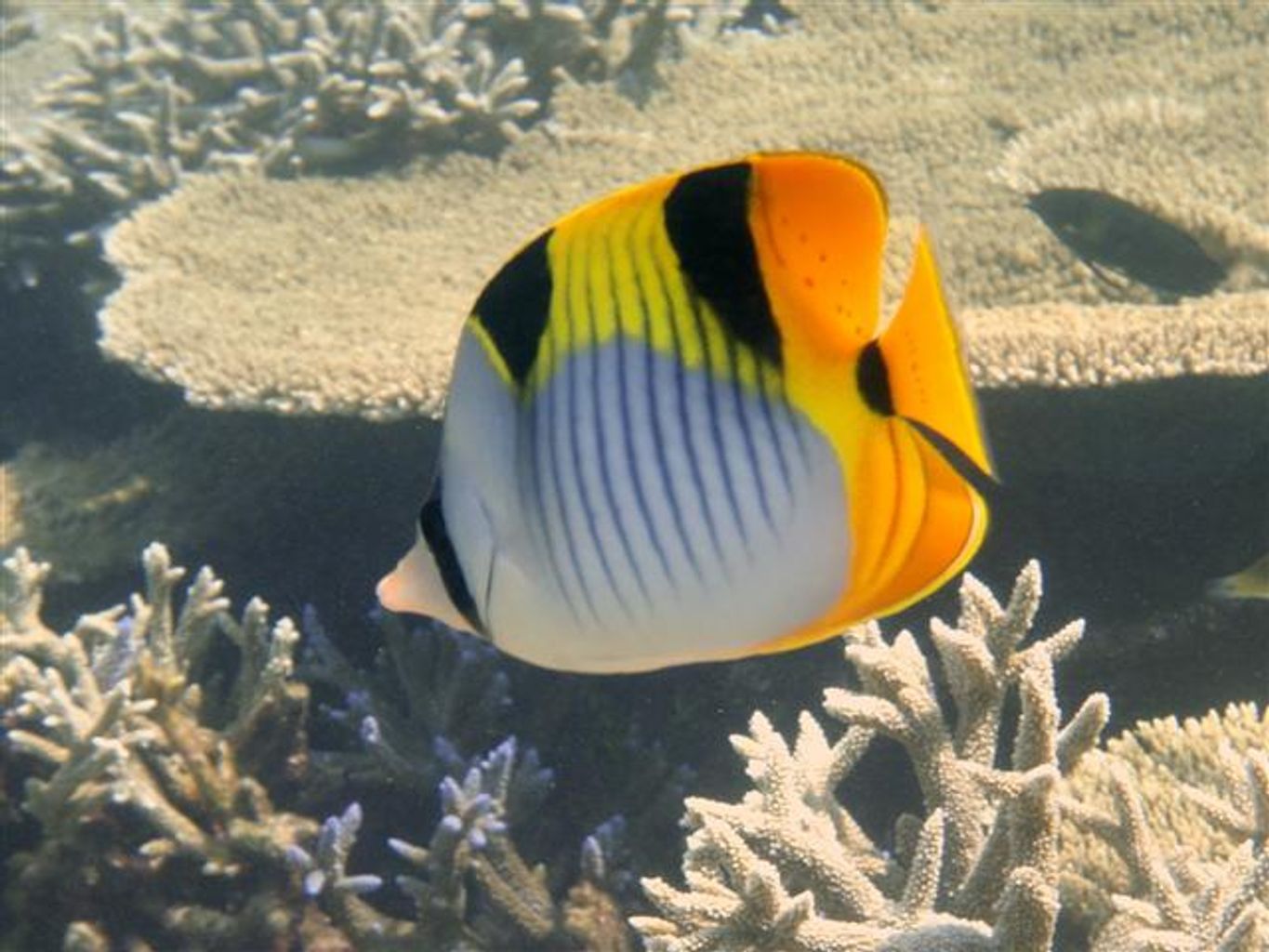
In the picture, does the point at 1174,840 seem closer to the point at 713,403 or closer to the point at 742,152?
the point at 713,403

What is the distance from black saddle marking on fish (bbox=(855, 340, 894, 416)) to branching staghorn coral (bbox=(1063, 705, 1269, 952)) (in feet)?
4.76

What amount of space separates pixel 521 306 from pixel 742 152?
4.63 meters

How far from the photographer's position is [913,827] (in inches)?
98.8

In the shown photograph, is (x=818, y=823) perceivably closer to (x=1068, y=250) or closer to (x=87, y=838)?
(x=87, y=838)

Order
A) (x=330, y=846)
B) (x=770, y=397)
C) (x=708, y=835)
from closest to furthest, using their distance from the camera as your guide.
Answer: (x=770, y=397)
(x=708, y=835)
(x=330, y=846)

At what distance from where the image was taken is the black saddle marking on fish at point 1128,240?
3900 millimetres

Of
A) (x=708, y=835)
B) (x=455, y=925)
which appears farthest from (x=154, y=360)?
(x=708, y=835)

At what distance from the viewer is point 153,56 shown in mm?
6160

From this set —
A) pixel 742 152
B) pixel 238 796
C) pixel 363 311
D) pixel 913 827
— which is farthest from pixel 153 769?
pixel 742 152

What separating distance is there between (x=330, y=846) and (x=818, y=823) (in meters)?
1.27

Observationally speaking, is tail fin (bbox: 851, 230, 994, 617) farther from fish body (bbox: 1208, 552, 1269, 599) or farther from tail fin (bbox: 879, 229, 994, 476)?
fish body (bbox: 1208, 552, 1269, 599)

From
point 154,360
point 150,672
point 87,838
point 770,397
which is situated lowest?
point 87,838

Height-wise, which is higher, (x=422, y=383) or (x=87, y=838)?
(x=422, y=383)

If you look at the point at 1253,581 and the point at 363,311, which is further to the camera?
the point at 363,311
